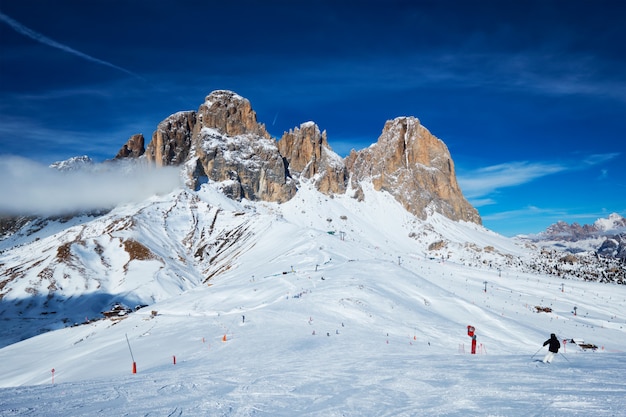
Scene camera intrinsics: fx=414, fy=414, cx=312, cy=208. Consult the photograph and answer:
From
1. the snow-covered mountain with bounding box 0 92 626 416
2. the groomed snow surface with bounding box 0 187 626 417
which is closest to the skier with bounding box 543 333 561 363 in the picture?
the groomed snow surface with bounding box 0 187 626 417

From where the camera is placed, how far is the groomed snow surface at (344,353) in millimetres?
11219

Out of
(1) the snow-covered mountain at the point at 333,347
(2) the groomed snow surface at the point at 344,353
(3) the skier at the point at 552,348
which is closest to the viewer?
(2) the groomed snow surface at the point at 344,353

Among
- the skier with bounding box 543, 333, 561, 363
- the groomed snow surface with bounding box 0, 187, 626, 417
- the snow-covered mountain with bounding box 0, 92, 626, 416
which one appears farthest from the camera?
the skier with bounding box 543, 333, 561, 363

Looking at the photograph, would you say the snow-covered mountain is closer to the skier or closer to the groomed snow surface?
the groomed snow surface

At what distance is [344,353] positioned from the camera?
73.7 ft

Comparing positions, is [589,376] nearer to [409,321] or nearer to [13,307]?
[409,321]

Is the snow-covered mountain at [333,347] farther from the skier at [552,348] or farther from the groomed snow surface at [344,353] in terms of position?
the skier at [552,348]

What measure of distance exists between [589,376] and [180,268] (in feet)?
454

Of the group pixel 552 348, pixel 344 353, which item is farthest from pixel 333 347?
pixel 552 348

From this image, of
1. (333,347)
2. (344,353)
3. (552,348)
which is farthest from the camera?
(333,347)

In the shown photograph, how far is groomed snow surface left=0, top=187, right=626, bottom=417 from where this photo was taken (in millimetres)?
11219

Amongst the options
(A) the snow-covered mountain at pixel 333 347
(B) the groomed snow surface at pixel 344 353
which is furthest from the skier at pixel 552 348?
(A) the snow-covered mountain at pixel 333 347

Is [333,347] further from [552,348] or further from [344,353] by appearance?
[552,348]

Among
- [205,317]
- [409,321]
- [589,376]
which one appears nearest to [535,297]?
[409,321]
